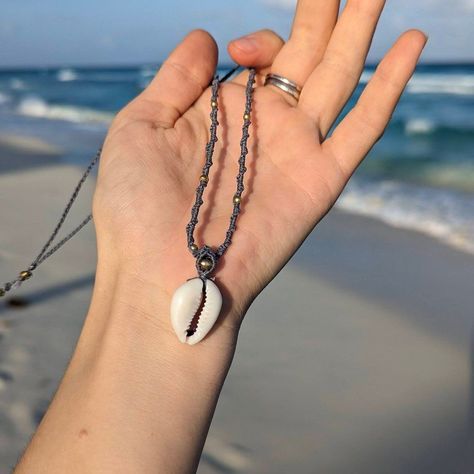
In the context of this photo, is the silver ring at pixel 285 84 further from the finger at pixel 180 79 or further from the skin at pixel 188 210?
the finger at pixel 180 79

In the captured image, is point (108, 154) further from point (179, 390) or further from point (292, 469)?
point (292, 469)

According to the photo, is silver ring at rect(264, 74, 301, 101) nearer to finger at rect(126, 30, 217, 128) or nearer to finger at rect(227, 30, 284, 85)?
finger at rect(227, 30, 284, 85)

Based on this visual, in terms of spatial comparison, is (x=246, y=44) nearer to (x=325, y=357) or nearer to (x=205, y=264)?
(x=205, y=264)

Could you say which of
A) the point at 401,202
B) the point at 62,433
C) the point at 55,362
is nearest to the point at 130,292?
the point at 62,433

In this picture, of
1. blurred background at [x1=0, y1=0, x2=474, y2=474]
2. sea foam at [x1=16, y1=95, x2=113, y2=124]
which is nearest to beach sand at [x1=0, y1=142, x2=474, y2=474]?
blurred background at [x1=0, y1=0, x2=474, y2=474]

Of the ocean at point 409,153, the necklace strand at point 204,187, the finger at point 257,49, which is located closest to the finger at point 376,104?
the necklace strand at point 204,187
